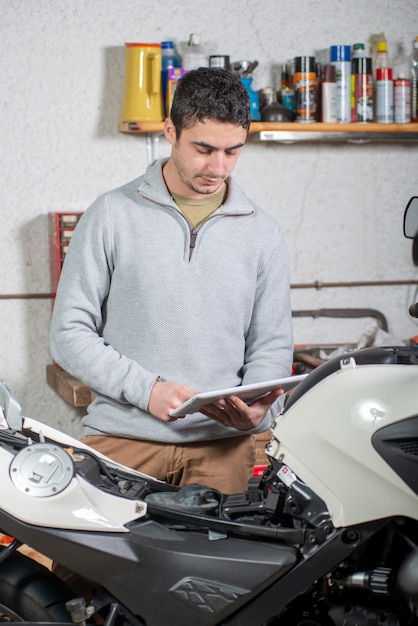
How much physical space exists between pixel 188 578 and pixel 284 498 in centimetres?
20

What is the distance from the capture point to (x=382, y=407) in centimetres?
136

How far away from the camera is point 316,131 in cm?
331

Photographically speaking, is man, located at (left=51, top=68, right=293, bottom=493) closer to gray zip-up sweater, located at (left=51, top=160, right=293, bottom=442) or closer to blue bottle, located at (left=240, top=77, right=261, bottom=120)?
gray zip-up sweater, located at (left=51, top=160, right=293, bottom=442)

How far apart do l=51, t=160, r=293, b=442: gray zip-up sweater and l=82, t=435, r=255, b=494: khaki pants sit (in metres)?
A: 0.03

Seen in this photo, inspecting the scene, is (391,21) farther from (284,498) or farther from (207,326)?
(284,498)

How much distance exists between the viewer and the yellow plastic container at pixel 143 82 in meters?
3.18

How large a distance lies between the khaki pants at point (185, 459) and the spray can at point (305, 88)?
1.65 m

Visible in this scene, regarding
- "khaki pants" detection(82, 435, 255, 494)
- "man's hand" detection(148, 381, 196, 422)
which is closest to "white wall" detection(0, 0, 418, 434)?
"khaki pants" detection(82, 435, 255, 494)

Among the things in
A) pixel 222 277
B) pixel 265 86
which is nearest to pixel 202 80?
pixel 222 277

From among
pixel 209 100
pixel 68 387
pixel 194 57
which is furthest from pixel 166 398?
pixel 194 57

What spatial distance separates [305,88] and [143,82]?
58 centimetres

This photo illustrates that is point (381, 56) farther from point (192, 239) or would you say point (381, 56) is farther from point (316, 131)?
point (192, 239)

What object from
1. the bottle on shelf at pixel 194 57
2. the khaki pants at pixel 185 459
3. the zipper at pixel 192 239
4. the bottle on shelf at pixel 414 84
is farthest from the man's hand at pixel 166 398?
the bottle on shelf at pixel 414 84

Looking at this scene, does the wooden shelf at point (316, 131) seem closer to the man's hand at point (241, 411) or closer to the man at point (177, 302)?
the man at point (177, 302)
